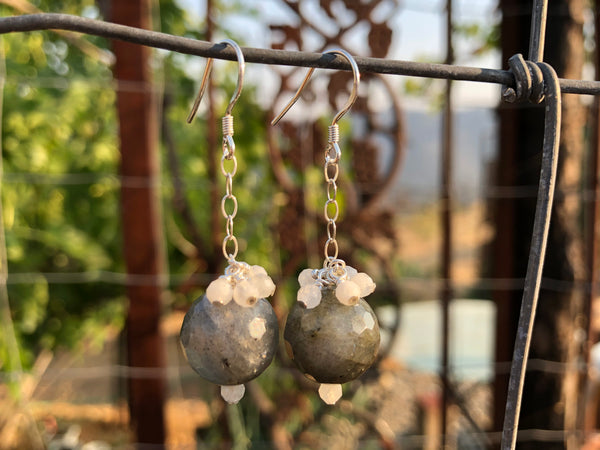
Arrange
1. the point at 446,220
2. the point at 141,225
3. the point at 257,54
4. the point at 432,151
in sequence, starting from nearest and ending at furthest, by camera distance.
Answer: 1. the point at 257,54
2. the point at 141,225
3. the point at 446,220
4. the point at 432,151

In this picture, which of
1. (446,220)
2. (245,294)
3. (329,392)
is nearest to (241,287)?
(245,294)

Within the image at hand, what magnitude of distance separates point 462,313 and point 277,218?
8.42ft

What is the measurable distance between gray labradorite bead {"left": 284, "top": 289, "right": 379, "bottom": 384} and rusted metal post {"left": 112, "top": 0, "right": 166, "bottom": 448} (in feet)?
2.81

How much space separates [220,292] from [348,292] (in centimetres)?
10

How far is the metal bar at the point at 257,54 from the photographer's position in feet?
1.15

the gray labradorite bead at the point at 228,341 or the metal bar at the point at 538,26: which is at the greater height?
the metal bar at the point at 538,26

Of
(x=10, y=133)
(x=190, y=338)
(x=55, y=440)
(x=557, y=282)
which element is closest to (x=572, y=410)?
(x=557, y=282)

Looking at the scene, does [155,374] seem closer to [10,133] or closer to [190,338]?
[190,338]

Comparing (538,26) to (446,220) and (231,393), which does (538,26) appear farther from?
(446,220)

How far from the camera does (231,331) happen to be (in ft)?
1.44

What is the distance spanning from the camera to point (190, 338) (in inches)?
17.6

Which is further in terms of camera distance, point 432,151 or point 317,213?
point 432,151

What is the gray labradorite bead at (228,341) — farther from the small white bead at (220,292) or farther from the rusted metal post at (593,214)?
the rusted metal post at (593,214)

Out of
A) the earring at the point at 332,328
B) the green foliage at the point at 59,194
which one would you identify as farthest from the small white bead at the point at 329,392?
the green foliage at the point at 59,194
